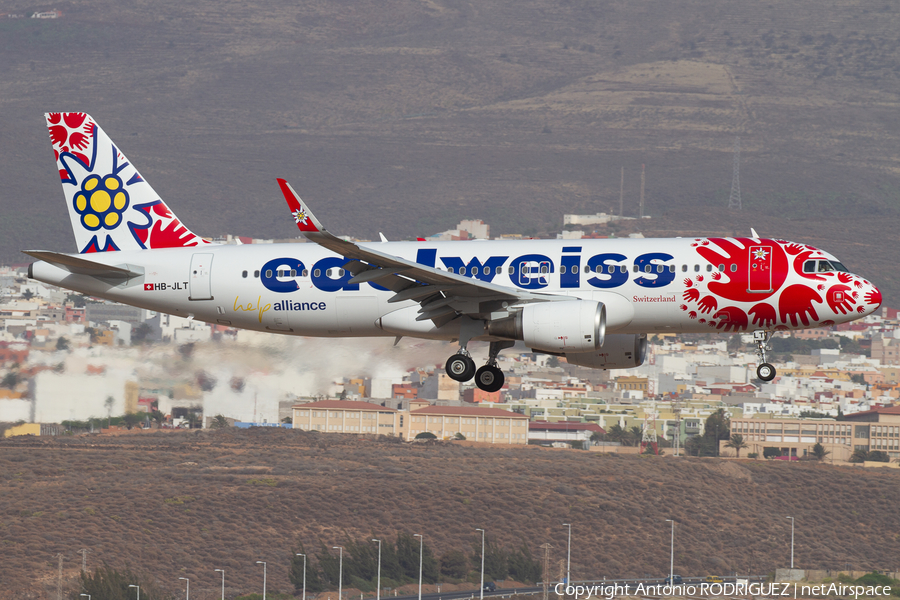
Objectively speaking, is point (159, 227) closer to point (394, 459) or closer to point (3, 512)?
point (3, 512)

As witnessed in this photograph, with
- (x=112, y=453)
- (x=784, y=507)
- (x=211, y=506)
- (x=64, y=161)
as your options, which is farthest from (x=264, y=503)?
(x=64, y=161)

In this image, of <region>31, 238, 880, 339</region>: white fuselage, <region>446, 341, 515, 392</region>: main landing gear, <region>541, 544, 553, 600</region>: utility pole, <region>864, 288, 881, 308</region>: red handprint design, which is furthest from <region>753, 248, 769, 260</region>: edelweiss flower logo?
<region>541, 544, 553, 600</region>: utility pole

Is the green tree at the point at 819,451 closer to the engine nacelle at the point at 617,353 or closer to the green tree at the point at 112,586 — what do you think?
the green tree at the point at 112,586

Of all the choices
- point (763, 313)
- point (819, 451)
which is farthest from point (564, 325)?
point (819, 451)

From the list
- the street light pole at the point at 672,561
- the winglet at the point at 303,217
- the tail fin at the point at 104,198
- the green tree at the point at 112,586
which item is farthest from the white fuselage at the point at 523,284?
the street light pole at the point at 672,561

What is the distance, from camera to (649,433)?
Answer: 158m

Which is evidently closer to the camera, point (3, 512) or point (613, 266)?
point (613, 266)

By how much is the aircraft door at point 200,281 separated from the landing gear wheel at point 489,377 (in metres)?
8.76

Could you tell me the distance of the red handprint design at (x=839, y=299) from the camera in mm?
39562

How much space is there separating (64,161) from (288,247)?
9.69m

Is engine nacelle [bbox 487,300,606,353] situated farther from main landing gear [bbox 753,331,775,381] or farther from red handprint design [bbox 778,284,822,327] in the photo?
red handprint design [bbox 778,284,822,327]

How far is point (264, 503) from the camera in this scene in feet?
382

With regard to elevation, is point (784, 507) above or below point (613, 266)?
below

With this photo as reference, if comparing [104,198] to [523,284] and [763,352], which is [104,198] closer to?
[523,284]
